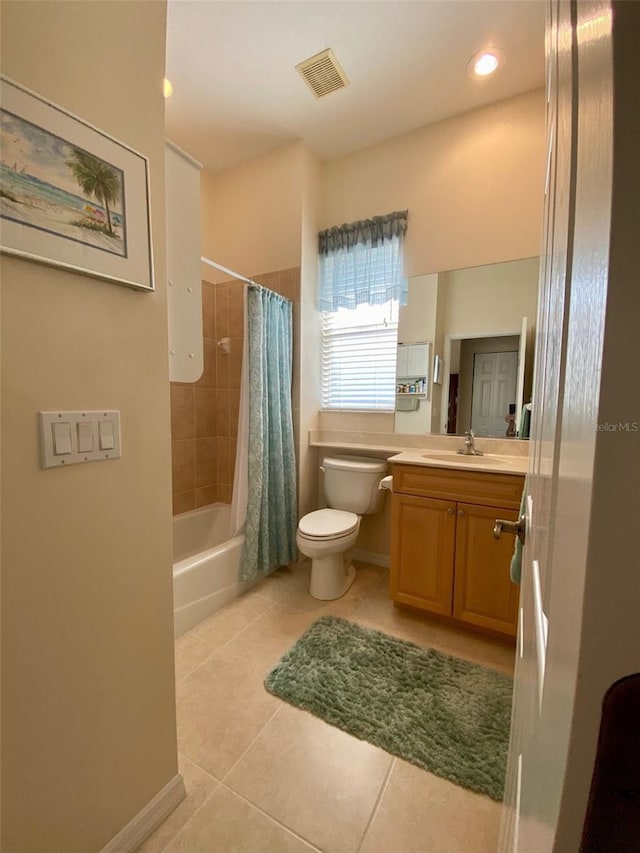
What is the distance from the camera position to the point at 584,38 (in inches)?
10.6

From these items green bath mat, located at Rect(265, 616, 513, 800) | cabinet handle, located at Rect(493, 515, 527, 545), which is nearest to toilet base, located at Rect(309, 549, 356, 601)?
green bath mat, located at Rect(265, 616, 513, 800)

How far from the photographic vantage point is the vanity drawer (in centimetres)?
152

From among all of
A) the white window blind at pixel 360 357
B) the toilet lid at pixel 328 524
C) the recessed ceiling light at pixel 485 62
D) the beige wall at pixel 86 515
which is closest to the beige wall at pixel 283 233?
the white window blind at pixel 360 357

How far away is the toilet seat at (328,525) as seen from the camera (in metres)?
1.87

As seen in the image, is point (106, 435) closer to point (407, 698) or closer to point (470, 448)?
point (407, 698)

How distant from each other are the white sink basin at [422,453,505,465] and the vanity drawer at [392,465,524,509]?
0.16 meters

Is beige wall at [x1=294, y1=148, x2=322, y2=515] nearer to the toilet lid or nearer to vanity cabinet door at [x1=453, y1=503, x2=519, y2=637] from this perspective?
the toilet lid

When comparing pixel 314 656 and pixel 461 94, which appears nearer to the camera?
pixel 314 656

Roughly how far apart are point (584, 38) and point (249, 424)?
1.88 meters

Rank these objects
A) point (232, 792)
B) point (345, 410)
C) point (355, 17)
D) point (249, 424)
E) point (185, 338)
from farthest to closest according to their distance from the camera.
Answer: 1. point (345, 410)
2. point (249, 424)
3. point (355, 17)
4. point (185, 338)
5. point (232, 792)

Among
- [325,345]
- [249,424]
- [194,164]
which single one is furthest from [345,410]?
[194,164]

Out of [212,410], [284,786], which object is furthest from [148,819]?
[212,410]

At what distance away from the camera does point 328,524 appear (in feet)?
6.50

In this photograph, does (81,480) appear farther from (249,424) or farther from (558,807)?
(249,424)
